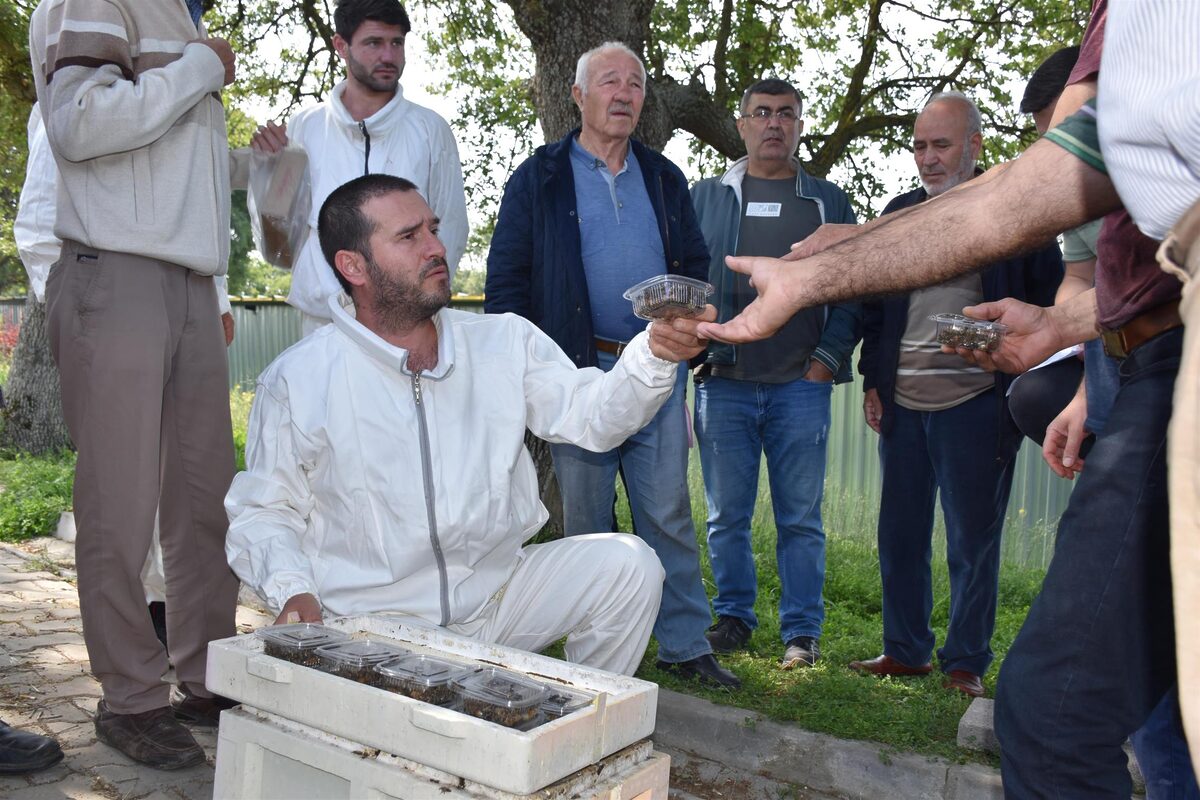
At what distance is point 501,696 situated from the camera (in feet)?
7.14

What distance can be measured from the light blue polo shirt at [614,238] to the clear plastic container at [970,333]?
67.4 inches

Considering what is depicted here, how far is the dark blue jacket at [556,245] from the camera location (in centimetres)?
476

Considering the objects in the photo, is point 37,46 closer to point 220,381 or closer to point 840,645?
point 220,381

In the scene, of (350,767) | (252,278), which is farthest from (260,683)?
(252,278)

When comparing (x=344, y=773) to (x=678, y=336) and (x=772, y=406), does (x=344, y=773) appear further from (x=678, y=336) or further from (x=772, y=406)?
(x=772, y=406)

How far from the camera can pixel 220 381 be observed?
13.5 ft

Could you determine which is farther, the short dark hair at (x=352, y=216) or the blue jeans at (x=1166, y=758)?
the short dark hair at (x=352, y=216)

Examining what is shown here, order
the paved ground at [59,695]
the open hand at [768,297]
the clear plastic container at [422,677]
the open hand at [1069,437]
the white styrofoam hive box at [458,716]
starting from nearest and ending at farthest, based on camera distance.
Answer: the white styrofoam hive box at [458,716] < the clear plastic container at [422,677] < the open hand at [768,297] < the open hand at [1069,437] < the paved ground at [59,695]

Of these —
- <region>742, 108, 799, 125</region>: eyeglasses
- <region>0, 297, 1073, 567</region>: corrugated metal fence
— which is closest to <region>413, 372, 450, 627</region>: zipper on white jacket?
<region>742, 108, 799, 125</region>: eyeglasses

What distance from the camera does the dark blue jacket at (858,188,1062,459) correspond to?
15.3 feet

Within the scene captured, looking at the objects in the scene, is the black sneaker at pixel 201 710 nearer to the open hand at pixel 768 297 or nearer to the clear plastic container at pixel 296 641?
the clear plastic container at pixel 296 641

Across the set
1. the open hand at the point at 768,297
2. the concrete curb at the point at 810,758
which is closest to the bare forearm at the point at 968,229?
the open hand at the point at 768,297

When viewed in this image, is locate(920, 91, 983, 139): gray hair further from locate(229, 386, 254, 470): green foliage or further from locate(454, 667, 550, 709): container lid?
locate(229, 386, 254, 470): green foliage

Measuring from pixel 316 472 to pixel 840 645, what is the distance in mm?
2957
